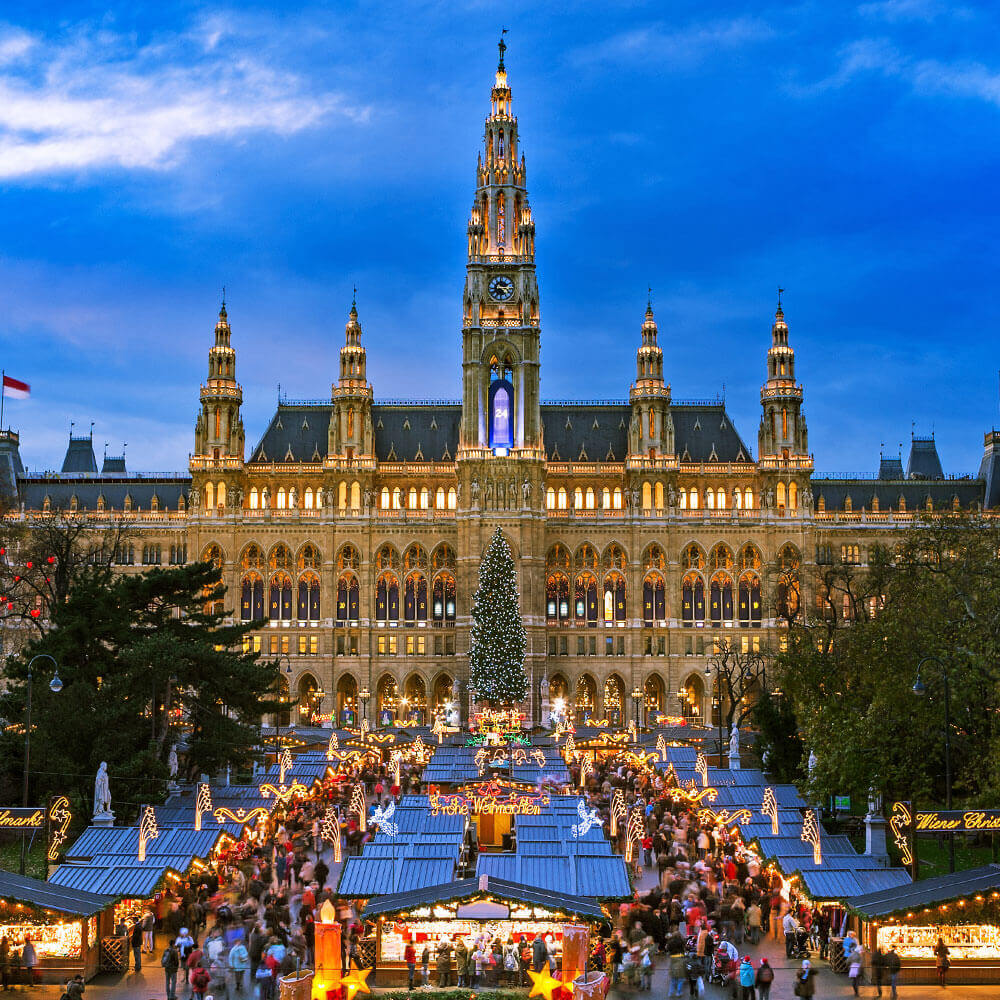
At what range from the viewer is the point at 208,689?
2201 inches

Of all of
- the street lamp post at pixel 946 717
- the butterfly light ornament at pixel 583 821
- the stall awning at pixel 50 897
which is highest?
the street lamp post at pixel 946 717

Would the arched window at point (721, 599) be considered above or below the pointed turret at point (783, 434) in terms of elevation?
below

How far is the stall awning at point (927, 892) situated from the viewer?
32.9 meters

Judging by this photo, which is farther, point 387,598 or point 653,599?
point 387,598

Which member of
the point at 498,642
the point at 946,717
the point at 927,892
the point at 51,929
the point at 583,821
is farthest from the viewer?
the point at 498,642

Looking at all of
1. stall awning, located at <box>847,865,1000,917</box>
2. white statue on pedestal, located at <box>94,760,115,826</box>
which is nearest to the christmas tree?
white statue on pedestal, located at <box>94,760,115,826</box>

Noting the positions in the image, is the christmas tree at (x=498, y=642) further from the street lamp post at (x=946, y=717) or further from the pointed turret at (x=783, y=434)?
the street lamp post at (x=946, y=717)

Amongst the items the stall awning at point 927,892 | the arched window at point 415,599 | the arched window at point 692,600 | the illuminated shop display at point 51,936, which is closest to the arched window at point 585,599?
the arched window at point 692,600

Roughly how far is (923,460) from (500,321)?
46.3 m

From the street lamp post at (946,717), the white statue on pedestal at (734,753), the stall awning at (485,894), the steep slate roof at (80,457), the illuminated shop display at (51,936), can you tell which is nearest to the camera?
the stall awning at (485,894)

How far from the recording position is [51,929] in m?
33.2

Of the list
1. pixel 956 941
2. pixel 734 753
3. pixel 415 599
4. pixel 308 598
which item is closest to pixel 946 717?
pixel 956 941

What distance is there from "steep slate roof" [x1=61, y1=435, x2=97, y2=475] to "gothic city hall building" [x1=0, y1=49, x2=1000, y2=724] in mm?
14977

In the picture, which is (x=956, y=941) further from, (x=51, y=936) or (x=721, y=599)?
(x=721, y=599)
